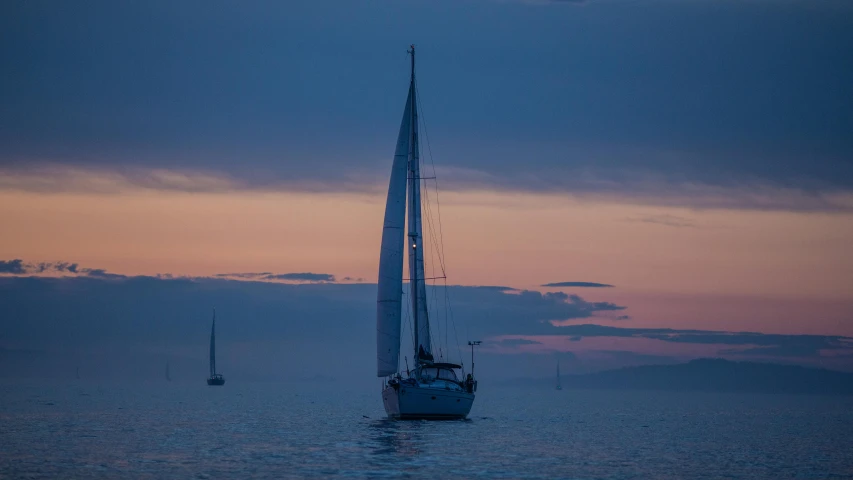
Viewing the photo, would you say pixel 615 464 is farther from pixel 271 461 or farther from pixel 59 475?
pixel 59 475

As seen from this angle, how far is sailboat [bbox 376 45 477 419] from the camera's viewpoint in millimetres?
75812

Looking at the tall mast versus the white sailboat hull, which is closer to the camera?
the white sailboat hull

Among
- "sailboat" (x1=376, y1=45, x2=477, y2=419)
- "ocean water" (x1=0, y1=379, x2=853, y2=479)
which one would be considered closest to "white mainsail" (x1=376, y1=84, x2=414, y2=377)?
"sailboat" (x1=376, y1=45, x2=477, y2=419)

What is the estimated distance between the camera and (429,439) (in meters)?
69.1

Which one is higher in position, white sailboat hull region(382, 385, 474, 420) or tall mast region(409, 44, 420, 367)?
tall mast region(409, 44, 420, 367)

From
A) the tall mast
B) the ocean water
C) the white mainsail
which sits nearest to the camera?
the ocean water

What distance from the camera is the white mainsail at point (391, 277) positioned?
77625mm

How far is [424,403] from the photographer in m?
75.5

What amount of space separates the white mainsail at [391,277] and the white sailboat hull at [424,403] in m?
2.56

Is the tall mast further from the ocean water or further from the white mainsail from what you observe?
the ocean water

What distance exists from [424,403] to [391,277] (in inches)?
364

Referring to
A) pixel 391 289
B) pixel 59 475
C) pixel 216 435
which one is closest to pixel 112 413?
pixel 216 435

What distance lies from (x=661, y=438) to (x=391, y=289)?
25.4 m

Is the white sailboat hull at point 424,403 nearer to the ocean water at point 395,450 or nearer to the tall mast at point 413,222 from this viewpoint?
the ocean water at point 395,450
